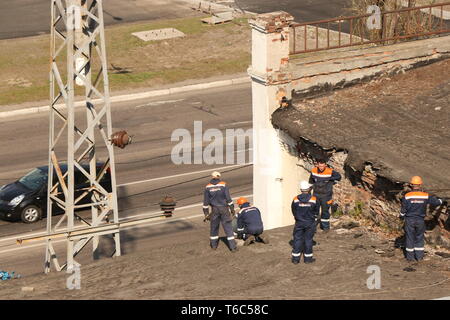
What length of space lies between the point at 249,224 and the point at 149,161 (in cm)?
1349

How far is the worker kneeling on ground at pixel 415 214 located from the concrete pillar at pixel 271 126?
5.54m

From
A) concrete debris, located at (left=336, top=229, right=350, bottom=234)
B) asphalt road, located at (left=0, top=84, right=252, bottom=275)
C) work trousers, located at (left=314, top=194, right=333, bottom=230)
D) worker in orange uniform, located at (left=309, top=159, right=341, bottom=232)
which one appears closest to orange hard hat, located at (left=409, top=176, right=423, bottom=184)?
worker in orange uniform, located at (left=309, top=159, right=341, bottom=232)

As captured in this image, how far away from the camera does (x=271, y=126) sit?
24359 millimetres

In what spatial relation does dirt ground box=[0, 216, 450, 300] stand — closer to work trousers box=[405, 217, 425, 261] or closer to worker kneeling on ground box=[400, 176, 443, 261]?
work trousers box=[405, 217, 425, 261]

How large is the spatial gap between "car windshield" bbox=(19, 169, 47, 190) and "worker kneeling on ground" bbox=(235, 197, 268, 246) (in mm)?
10396

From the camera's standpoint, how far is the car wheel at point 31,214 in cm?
2934

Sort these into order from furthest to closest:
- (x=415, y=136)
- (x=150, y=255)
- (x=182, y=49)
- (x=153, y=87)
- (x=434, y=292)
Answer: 1. (x=182, y=49)
2. (x=153, y=87)
3. (x=415, y=136)
4. (x=150, y=255)
5. (x=434, y=292)

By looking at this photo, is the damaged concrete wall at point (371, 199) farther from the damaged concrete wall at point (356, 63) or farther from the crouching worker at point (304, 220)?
the crouching worker at point (304, 220)

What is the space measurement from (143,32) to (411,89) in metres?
25.0

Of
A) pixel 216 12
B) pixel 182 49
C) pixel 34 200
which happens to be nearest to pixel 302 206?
pixel 34 200

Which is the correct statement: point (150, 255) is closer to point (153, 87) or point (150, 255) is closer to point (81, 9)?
point (81, 9)

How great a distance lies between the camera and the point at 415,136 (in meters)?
22.9

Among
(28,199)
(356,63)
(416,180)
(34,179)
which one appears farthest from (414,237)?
(34,179)

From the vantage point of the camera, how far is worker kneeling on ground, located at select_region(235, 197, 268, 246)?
2075 centimetres
